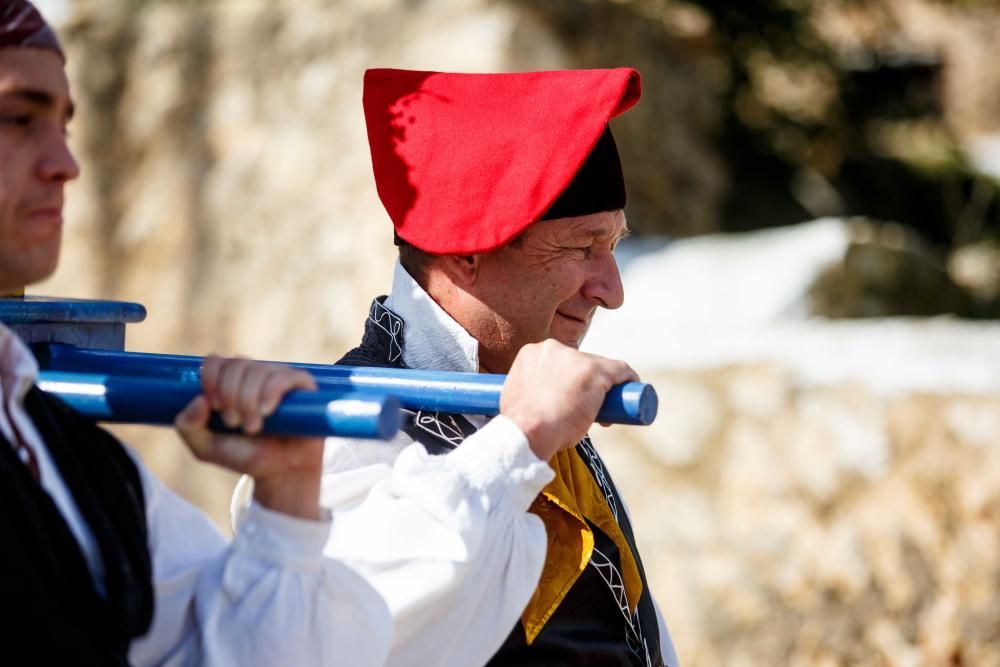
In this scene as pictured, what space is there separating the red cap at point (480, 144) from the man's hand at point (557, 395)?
0.43 meters

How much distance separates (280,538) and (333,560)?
2.9 inches

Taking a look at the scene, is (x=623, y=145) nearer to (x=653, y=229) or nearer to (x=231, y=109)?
(x=653, y=229)

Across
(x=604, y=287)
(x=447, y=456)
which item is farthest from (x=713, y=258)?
(x=447, y=456)

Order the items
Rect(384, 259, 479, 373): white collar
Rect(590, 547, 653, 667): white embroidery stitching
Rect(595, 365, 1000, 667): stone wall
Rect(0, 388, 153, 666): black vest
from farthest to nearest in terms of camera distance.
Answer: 1. Rect(595, 365, 1000, 667): stone wall
2. Rect(384, 259, 479, 373): white collar
3. Rect(590, 547, 653, 667): white embroidery stitching
4. Rect(0, 388, 153, 666): black vest

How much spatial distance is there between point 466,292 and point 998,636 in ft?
7.75

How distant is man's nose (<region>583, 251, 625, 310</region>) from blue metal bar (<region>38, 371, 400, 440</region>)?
0.84 m

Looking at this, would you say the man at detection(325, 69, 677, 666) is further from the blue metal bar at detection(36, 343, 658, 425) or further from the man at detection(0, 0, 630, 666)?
the man at detection(0, 0, 630, 666)

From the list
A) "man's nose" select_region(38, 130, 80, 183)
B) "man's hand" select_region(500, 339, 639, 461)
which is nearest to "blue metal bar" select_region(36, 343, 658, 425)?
"man's hand" select_region(500, 339, 639, 461)

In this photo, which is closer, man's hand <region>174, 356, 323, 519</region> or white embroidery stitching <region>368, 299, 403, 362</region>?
man's hand <region>174, 356, 323, 519</region>

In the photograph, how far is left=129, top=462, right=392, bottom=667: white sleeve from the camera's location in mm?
1230

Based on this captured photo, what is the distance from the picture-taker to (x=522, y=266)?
6.42ft

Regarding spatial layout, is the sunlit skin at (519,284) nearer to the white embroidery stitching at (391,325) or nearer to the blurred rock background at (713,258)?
the white embroidery stitching at (391,325)

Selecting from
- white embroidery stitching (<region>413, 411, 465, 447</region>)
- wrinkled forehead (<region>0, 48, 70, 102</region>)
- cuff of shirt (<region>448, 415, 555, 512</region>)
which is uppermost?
wrinkled forehead (<region>0, 48, 70, 102</region>)

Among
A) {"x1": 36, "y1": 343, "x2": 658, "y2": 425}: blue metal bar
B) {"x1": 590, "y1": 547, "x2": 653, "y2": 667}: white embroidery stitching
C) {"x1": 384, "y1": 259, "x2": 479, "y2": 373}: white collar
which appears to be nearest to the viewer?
{"x1": 36, "y1": 343, "x2": 658, "y2": 425}: blue metal bar
